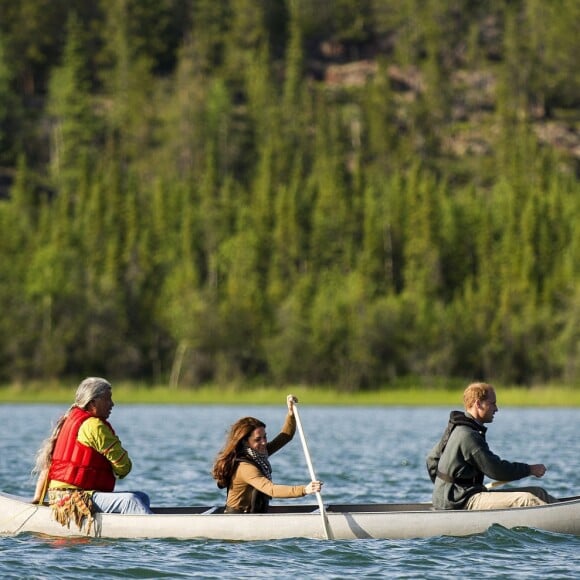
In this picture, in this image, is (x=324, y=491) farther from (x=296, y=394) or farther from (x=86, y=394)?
(x=296, y=394)

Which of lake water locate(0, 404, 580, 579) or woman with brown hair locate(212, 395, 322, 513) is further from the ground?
woman with brown hair locate(212, 395, 322, 513)

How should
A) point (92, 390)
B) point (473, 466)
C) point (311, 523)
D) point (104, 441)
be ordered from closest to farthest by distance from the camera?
point (92, 390), point (104, 441), point (473, 466), point (311, 523)

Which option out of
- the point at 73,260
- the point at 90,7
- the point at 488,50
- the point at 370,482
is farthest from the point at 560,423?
the point at 90,7

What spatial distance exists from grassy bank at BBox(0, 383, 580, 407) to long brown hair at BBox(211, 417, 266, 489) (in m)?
54.0

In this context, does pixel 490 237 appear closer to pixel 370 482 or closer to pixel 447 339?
pixel 447 339

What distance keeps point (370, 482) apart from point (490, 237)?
7297 centimetres

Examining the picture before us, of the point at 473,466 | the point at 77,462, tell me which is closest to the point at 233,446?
the point at 77,462

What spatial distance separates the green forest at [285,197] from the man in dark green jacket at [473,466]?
63801mm

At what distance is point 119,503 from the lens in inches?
716

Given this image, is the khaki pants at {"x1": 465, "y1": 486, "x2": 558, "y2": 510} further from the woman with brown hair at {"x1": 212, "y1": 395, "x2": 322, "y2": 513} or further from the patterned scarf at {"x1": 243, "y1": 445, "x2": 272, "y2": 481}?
the patterned scarf at {"x1": 243, "y1": 445, "x2": 272, "y2": 481}

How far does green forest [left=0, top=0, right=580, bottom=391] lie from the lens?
87.8 metres

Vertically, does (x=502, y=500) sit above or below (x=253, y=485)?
below

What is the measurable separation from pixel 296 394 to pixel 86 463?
204 feet

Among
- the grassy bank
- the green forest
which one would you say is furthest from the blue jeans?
the green forest
